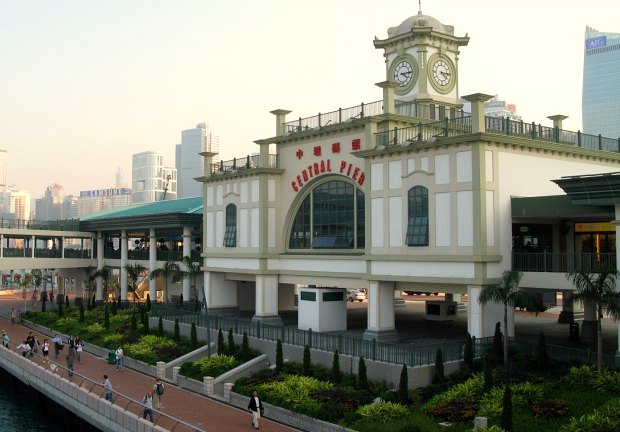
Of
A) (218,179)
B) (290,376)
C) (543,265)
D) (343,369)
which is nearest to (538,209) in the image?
(543,265)

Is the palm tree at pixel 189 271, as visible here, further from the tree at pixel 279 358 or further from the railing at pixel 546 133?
the railing at pixel 546 133

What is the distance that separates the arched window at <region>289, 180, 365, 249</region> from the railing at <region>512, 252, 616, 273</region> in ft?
35.8

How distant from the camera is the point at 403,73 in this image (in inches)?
1865

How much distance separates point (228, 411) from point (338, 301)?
528 inches

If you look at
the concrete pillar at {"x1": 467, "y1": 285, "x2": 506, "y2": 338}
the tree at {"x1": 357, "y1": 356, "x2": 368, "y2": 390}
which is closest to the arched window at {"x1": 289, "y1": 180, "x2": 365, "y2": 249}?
the concrete pillar at {"x1": 467, "y1": 285, "x2": 506, "y2": 338}

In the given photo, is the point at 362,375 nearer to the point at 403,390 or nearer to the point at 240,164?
the point at 403,390

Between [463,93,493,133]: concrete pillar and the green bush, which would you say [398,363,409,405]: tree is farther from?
[463,93,493,133]: concrete pillar

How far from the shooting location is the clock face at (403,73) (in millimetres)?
47000

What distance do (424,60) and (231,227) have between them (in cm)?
1860

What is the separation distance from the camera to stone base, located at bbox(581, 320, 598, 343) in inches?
1532

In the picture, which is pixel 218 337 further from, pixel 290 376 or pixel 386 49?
pixel 386 49

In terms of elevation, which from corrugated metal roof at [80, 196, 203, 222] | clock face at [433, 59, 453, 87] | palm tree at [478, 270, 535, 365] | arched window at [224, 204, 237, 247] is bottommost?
palm tree at [478, 270, 535, 365]

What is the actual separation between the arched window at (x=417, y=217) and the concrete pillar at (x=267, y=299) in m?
14.3

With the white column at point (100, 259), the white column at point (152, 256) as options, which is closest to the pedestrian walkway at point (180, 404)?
the white column at point (152, 256)
